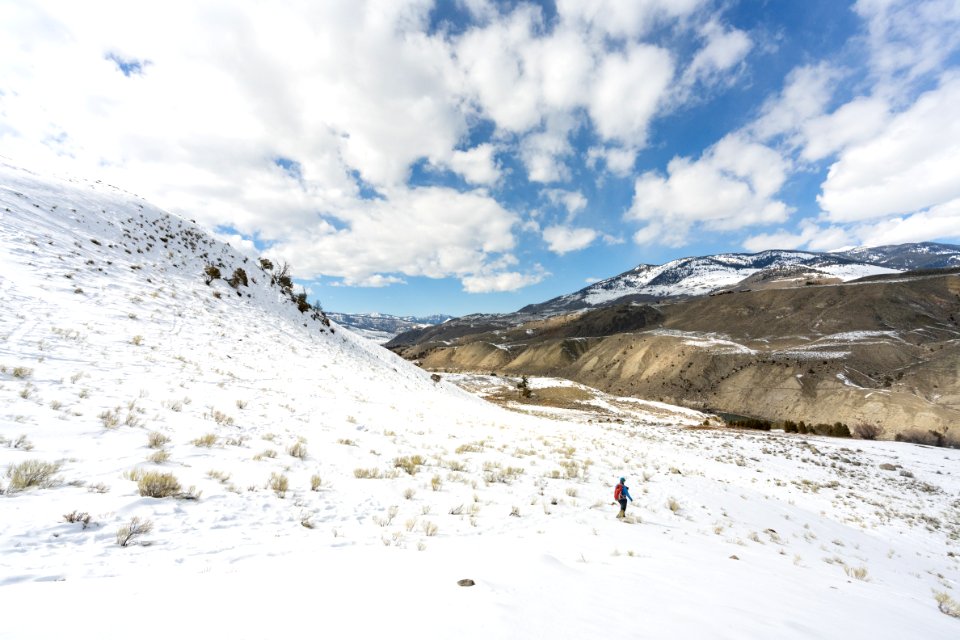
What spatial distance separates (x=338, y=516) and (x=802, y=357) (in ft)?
252

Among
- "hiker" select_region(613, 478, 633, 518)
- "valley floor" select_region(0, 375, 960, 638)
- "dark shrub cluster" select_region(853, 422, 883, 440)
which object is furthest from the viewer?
"dark shrub cluster" select_region(853, 422, 883, 440)

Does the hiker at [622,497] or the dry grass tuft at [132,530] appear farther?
the hiker at [622,497]

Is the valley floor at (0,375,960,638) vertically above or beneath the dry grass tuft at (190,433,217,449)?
beneath

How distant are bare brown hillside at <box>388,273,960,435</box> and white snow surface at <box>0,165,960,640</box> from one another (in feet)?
128

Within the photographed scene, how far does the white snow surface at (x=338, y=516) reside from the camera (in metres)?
3.39

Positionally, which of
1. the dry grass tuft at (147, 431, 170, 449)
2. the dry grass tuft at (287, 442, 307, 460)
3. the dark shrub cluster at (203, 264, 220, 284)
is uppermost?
the dark shrub cluster at (203, 264, 220, 284)

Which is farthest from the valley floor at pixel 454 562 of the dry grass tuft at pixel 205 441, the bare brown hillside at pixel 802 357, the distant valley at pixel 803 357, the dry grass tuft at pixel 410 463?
the distant valley at pixel 803 357

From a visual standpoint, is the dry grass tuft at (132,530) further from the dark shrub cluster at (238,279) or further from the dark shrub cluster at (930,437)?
the dark shrub cluster at (930,437)

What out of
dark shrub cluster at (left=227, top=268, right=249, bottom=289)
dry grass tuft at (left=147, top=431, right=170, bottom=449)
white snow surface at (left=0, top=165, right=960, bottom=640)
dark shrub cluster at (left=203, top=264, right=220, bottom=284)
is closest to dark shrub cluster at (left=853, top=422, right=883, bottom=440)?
white snow surface at (left=0, top=165, right=960, bottom=640)

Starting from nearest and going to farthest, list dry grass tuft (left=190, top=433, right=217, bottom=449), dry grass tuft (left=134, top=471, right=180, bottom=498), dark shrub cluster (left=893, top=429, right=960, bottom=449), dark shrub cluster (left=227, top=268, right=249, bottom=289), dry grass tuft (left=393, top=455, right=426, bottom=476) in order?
1. dry grass tuft (left=134, top=471, right=180, bottom=498)
2. dry grass tuft (left=190, top=433, right=217, bottom=449)
3. dry grass tuft (left=393, top=455, right=426, bottom=476)
4. dark shrub cluster (left=227, top=268, right=249, bottom=289)
5. dark shrub cluster (left=893, top=429, right=960, bottom=449)

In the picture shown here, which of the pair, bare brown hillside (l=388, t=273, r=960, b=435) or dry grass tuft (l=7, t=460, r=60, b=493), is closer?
dry grass tuft (l=7, t=460, r=60, b=493)

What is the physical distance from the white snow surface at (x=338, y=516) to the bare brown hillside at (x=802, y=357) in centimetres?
3892

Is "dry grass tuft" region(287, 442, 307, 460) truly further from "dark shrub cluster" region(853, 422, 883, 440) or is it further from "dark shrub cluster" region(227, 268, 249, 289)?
"dark shrub cluster" region(853, 422, 883, 440)

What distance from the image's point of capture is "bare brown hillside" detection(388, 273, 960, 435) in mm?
49125
